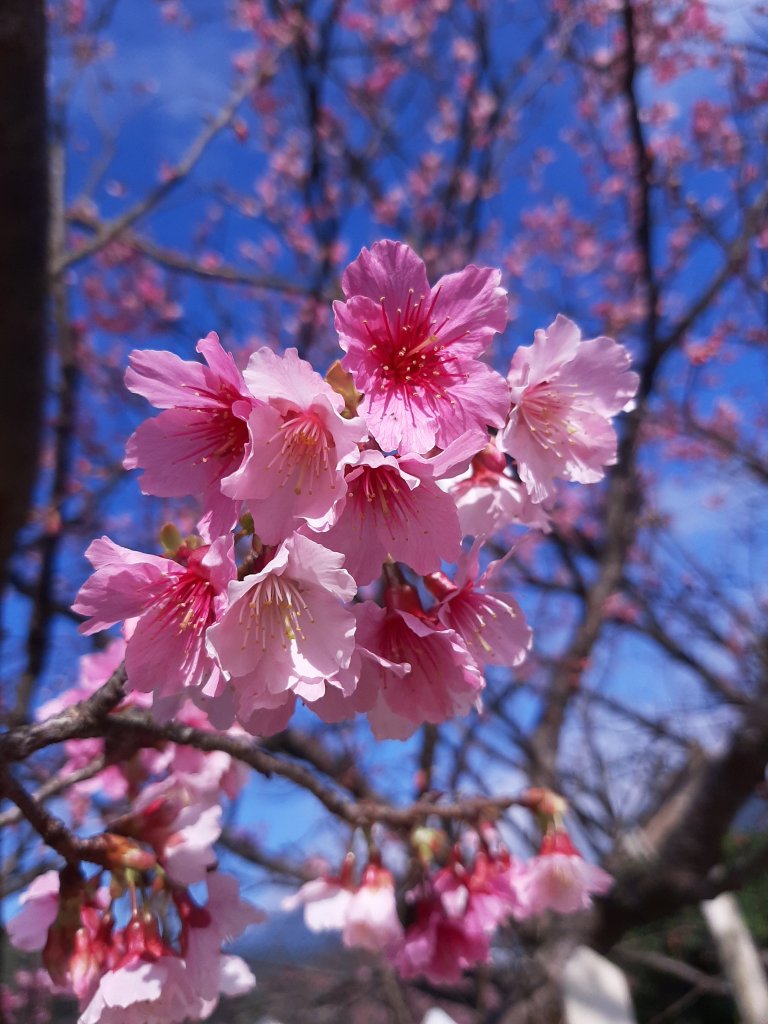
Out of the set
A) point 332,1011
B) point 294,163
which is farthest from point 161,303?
point 332,1011

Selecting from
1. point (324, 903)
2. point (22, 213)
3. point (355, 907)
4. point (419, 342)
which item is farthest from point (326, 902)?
point (22, 213)

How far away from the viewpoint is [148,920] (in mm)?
1147

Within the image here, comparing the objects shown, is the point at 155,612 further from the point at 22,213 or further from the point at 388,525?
the point at 22,213

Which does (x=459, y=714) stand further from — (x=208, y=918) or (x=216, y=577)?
(x=208, y=918)

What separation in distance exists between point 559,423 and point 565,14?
16.8ft

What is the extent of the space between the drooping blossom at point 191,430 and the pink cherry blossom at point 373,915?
1.07 m

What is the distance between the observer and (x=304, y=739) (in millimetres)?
3396

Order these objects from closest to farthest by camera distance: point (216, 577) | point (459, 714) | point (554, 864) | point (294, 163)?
point (216, 577)
point (459, 714)
point (554, 864)
point (294, 163)

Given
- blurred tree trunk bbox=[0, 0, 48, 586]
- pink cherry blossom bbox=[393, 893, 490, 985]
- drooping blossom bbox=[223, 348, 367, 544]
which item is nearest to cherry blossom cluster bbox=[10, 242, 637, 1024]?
drooping blossom bbox=[223, 348, 367, 544]

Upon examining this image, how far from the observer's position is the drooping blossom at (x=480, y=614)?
1.10 metres

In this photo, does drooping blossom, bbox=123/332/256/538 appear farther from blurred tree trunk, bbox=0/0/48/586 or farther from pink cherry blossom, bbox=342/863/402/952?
pink cherry blossom, bbox=342/863/402/952

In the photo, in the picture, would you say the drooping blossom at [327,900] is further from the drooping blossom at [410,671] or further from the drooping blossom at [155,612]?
the drooping blossom at [155,612]

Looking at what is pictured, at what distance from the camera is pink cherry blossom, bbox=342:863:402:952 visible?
1.56 metres

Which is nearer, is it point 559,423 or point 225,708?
point 225,708
